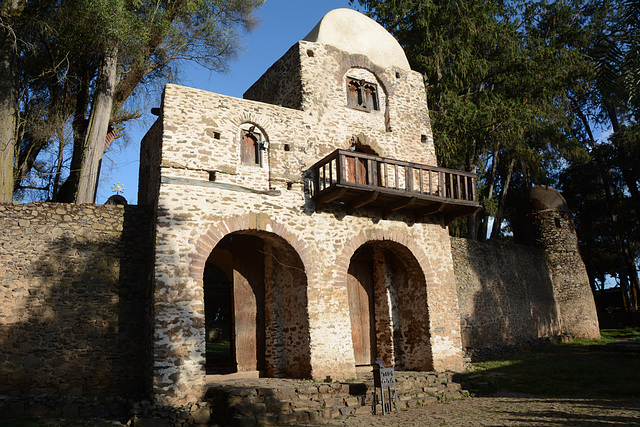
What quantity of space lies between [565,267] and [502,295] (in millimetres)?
5152

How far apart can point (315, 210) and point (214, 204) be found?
248 cm

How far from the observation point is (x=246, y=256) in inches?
493

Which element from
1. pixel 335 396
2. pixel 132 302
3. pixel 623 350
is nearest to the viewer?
pixel 335 396

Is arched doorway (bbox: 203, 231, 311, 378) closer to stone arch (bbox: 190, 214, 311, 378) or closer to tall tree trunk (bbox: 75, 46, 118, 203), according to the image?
stone arch (bbox: 190, 214, 311, 378)

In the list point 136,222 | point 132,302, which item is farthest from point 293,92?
point 132,302

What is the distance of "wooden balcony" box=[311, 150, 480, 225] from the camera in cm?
1155

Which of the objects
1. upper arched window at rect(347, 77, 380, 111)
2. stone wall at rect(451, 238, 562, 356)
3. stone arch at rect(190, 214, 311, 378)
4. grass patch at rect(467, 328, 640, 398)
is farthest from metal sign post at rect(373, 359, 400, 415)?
upper arched window at rect(347, 77, 380, 111)

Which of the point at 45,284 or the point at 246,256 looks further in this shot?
the point at 246,256

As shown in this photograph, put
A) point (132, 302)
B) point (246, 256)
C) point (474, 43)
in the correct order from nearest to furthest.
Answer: point (132, 302), point (246, 256), point (474, 43)

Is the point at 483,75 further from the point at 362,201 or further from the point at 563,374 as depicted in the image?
the point at 563,374

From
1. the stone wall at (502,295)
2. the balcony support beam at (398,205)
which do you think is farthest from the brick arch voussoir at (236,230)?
the stone wall at (502,295)

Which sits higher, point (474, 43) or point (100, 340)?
point (474, 43)

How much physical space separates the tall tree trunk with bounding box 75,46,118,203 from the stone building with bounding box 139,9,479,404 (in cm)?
122

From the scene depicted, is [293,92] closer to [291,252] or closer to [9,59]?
[291,252]
